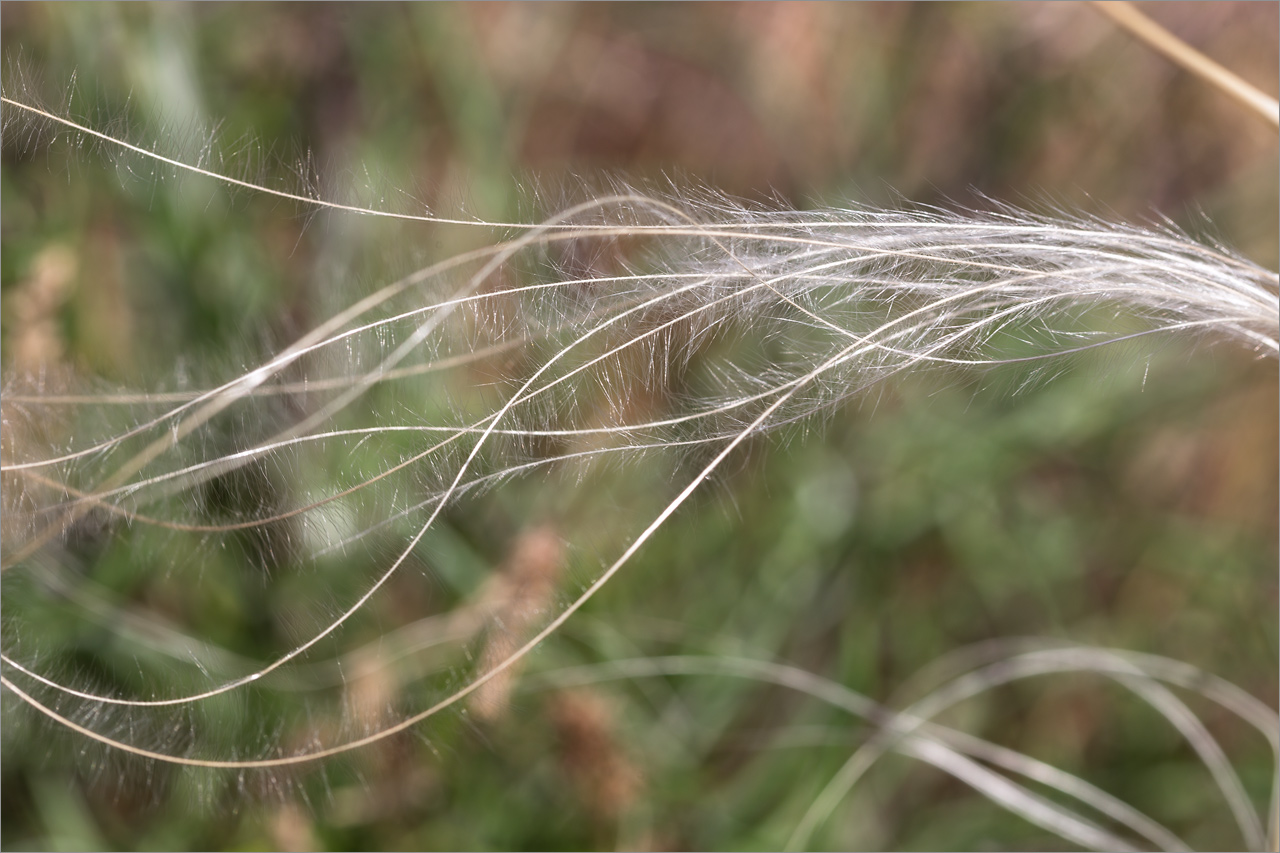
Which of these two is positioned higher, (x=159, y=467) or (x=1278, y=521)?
(x=1278, y=521)

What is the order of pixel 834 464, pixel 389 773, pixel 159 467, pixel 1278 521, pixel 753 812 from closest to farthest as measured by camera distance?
pixel 159 467 < pixel 389 773 < pixel 753 812 < pixel 834 464 < pixel 1278 521

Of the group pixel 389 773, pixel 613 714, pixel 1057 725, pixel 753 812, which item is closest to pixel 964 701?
pixel 1057 725

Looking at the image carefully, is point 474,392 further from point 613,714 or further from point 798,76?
point 798,76

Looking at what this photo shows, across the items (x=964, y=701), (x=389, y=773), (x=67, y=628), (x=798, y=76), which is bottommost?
(x=67, y=628)

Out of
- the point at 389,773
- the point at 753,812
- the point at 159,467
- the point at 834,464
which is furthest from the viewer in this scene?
the point at 834,464

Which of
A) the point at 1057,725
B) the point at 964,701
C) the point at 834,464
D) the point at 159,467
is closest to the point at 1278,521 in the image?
the point at 1057,725

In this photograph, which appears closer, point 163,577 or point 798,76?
point 163,577

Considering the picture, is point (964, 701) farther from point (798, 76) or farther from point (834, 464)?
point (798, 76)
